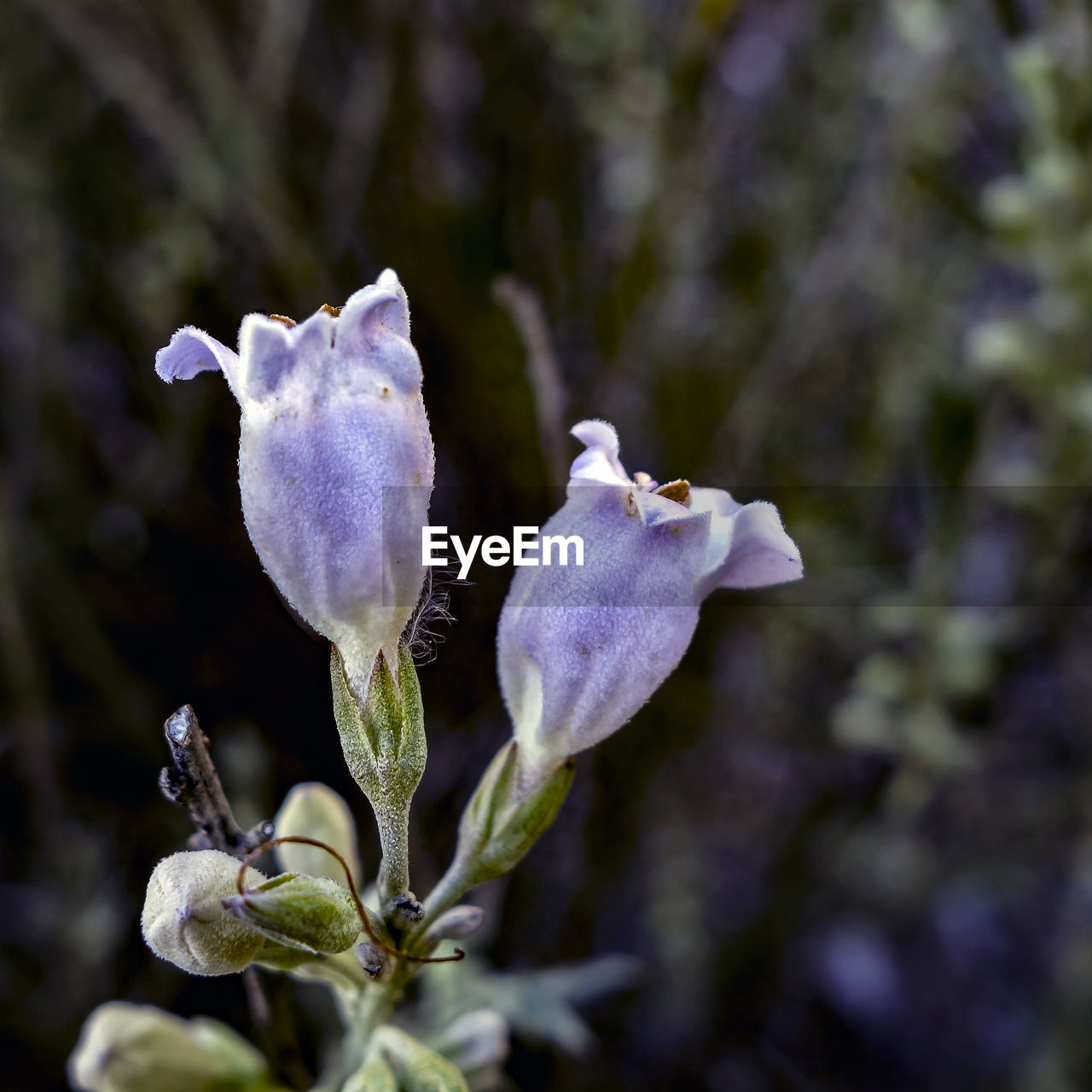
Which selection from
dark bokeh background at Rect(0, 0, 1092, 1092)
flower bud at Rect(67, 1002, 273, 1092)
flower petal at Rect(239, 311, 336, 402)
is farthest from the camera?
dark bokeh background at Rect(0, 0, 1092, 1092)

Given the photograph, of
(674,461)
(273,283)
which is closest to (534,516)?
(674,461)

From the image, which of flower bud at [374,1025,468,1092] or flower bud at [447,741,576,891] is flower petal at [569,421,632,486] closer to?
flower bud at [447,741,576,891]

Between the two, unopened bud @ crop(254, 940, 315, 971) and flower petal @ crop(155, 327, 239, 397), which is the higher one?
flower petal @ crop(155, 327, 239, 397)

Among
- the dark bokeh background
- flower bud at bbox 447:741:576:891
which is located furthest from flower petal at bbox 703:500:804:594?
the dark bokeh background

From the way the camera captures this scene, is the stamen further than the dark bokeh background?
No

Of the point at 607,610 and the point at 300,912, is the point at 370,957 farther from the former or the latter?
the point at 607,610

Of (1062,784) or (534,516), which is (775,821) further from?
(534,516)

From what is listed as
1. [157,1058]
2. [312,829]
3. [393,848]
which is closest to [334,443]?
[393,848]
